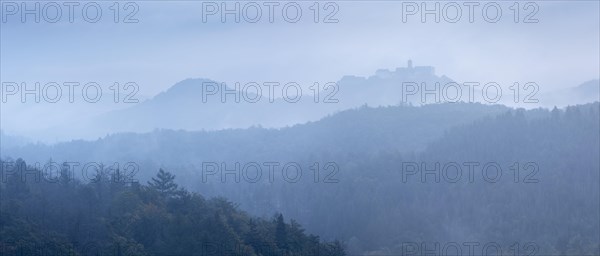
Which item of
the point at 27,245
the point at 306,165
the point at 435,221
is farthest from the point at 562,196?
the point at 27,245

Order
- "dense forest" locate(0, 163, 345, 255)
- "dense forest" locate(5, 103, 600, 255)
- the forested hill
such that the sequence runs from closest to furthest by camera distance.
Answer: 1. "dense forest" locate(0, 163, 345, 255)
2. "dense forest" locate(5, 103, 600, 255)
3. the forested hill

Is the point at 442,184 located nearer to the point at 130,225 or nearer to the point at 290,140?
the point at 290,140

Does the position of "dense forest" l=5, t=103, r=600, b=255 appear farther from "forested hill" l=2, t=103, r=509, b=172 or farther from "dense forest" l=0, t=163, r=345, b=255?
"dense forest" l=0, t=163, r=345, b=255

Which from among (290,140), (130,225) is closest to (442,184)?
(290,140)

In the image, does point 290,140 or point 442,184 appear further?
point 290,140

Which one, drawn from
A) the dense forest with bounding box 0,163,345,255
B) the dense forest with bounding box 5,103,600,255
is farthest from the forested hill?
the dense forest with bounding box 0,163,345,255

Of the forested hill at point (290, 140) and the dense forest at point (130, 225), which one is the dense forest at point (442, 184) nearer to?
the forested hill at point (290, 140)

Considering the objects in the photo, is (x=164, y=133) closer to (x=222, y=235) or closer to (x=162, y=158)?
(x=162, y=158)
